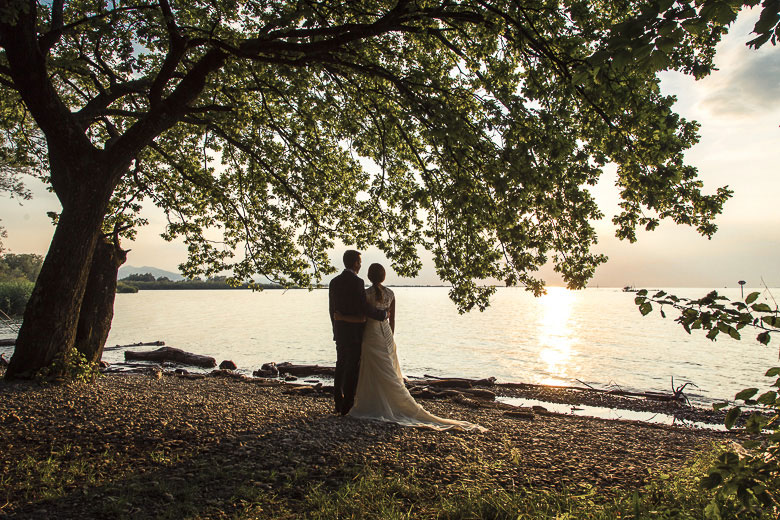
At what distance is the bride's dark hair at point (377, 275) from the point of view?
9.17 m

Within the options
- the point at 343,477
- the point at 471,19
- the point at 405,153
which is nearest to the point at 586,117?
the point at 471,19

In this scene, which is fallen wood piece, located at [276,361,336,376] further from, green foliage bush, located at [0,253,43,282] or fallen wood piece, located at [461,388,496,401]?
green foliage bush, located at [0,253,43,282]

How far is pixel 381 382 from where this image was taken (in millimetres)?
9055

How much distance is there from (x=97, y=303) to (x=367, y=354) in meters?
7.39

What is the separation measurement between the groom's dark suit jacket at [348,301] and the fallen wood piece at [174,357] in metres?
16.9

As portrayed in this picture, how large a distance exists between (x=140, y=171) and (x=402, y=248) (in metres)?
9.77

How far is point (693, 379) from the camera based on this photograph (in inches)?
922

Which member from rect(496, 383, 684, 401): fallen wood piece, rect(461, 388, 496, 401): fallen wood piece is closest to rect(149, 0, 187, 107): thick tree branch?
rect(461, 388, 496, 401): fallen wood piece

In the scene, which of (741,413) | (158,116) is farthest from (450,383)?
(741,413)

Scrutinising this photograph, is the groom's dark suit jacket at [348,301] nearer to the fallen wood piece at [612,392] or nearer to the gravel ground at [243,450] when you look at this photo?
the gravel ground at [243,450]

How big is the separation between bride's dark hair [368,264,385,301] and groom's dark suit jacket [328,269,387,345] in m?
0.30

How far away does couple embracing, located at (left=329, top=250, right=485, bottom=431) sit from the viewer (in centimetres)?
886

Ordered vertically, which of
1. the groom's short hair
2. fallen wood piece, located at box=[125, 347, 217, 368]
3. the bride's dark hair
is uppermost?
the groom's short hair

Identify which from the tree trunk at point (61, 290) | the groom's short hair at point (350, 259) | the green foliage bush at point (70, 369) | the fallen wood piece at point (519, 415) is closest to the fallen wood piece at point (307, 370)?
the fallen wood piece at point (519, 415)
